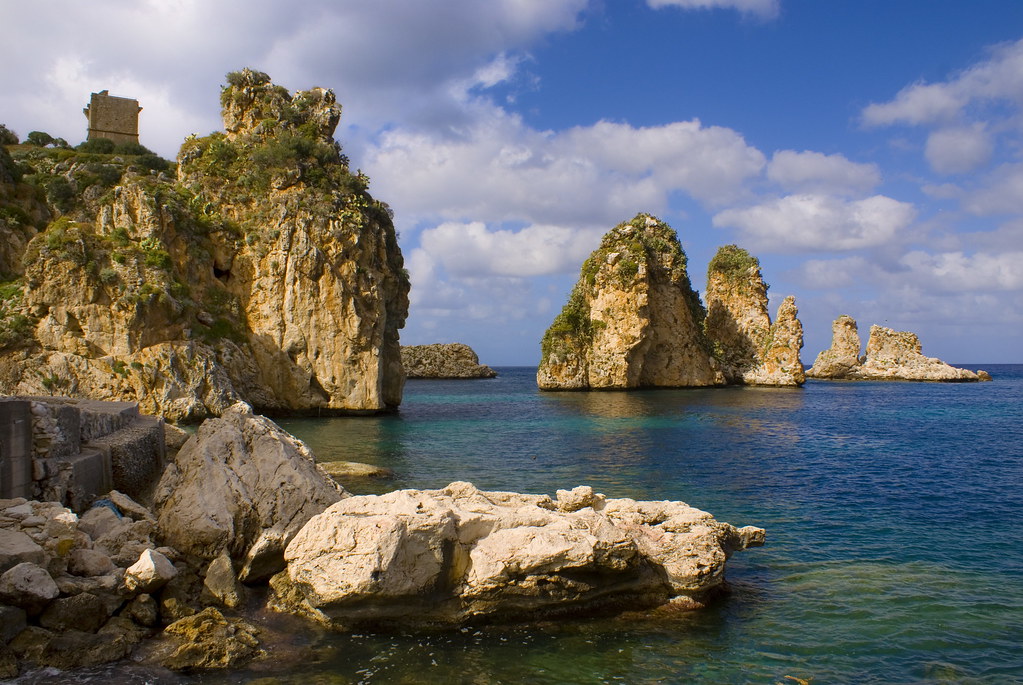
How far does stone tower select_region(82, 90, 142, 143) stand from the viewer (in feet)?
183

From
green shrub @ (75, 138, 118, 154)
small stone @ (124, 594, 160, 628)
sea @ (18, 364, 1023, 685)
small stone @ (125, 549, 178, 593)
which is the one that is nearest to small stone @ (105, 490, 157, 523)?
small stone @ (125, 549, 178, 593)

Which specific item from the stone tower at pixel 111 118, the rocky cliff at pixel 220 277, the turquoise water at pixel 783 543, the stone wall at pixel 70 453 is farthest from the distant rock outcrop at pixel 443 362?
the stone wall at pixel 70 453

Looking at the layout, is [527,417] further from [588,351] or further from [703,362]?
[703,362]

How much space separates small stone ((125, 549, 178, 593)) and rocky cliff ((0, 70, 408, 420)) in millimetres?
24532

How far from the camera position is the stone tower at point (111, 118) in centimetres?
5581

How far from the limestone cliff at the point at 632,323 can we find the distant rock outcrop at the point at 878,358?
36.1 metres

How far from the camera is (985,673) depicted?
8312 millimetres

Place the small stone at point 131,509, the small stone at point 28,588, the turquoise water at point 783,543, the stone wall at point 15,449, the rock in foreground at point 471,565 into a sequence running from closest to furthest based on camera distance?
the small stone at point 28,588, the turquoise water at point 783,543, the rock in foreground at point 471,565, the stone wall at point 15,449, the small stone at point 131,509

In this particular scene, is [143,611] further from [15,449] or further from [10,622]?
[15,449]

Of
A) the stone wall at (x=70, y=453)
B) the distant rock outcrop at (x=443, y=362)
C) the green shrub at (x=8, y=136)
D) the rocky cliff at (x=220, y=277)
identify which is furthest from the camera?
the distant rock outcrop at (x=443, y=362)

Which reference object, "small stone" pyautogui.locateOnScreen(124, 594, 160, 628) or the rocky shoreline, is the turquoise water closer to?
the rocky shoreline

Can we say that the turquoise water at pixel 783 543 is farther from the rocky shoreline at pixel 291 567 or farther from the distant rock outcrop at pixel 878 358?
the distant rock outcrop at pixel 878 358

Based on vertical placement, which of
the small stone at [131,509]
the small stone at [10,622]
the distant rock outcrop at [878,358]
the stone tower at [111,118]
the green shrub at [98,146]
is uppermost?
the stone tower at [111,118]

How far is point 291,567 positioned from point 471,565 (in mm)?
2539
